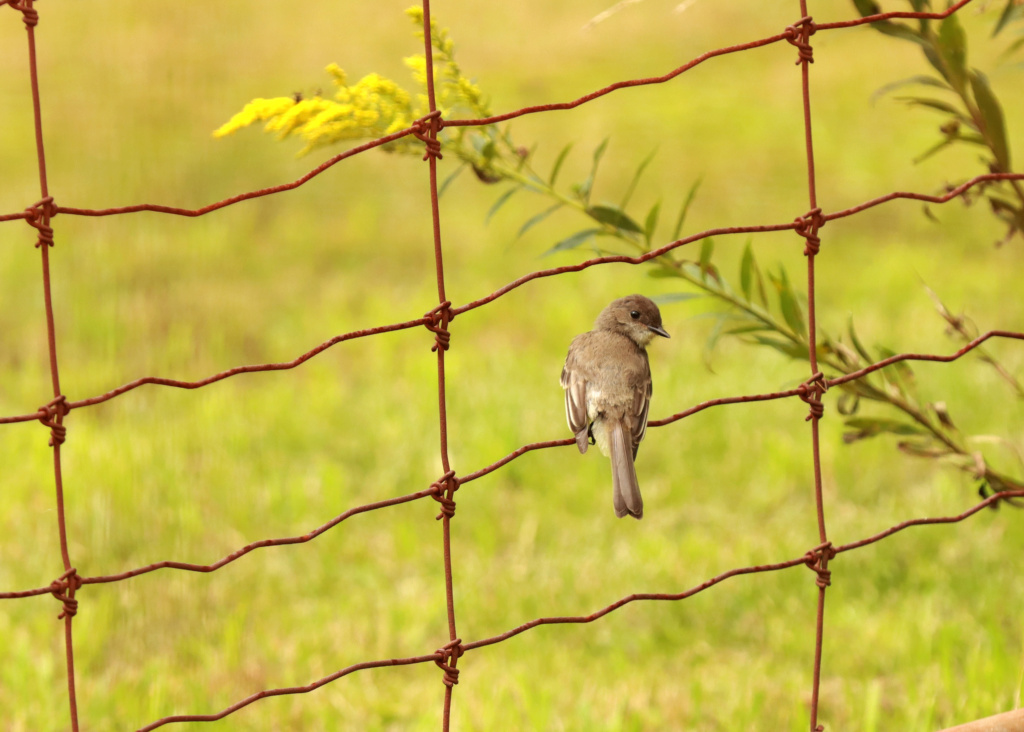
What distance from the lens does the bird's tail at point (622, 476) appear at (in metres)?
3.09

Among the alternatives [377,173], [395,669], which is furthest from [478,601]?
[377,173]

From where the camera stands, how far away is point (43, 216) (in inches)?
89.0

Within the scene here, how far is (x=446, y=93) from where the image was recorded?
9.26 feet

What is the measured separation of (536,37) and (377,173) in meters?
2.86

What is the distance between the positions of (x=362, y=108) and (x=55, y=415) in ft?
3.25

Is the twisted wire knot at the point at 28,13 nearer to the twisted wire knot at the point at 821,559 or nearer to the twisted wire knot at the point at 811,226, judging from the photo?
the twisted wire knot at the point at 811,226

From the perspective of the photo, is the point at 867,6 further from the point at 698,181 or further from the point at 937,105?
the point at 698,181

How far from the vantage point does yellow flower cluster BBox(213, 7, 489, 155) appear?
8.59 ft

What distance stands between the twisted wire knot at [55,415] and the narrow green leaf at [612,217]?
53.5 inches

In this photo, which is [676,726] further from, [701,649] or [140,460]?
[140,460]

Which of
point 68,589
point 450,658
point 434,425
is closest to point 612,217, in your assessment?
point 450,658

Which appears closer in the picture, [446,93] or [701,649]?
[446,93]

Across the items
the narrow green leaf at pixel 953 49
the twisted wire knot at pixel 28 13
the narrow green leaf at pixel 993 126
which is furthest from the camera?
the narrow green leaf at pixel 993 126

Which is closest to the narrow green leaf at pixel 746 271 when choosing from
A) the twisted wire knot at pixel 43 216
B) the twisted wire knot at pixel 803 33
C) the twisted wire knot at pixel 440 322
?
the twisted wire knot at pixel 803 33
